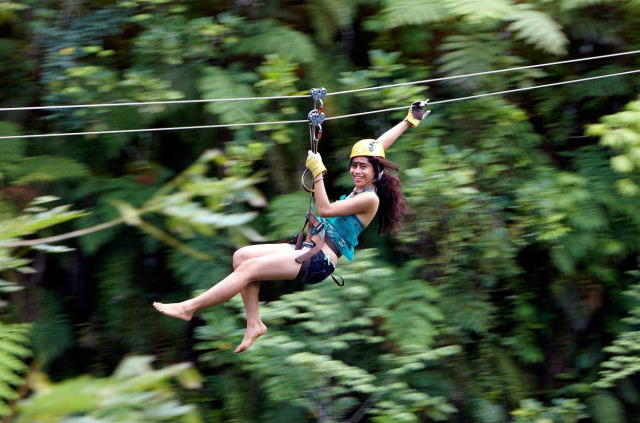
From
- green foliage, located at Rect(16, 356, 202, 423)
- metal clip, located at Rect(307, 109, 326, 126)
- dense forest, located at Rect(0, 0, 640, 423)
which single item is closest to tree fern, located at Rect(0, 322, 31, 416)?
dense forest, located at Rect(0, 0, 640, 423)

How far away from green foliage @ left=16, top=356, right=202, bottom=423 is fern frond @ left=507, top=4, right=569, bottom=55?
4.42 m

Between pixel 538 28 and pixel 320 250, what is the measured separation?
2.42 metres

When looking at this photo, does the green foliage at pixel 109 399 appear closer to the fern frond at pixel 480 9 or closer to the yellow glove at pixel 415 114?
the yellow glove at pixel 415 114

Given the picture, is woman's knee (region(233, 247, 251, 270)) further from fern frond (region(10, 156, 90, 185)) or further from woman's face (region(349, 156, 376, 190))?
fern frond (region(10, 156, 90, 185))

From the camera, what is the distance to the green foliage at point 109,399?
1.43 meters

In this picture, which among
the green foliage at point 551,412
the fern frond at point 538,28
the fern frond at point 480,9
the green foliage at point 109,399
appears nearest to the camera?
the green foliage at point 109,399

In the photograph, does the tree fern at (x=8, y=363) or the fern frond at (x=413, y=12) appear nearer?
the tree fern at (x=8, y=363)

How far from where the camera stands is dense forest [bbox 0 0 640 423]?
5.64 meters

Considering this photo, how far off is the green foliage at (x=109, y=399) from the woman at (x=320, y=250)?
93.9 inches

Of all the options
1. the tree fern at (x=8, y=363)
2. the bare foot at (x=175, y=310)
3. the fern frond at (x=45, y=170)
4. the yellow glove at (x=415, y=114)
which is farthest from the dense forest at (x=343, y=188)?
A: the bare foot at (x=175, y=310)

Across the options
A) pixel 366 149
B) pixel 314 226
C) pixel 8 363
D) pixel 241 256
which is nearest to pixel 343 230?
pixel 314 226

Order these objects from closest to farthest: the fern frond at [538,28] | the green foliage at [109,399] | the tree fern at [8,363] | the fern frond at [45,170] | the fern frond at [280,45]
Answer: the green foliage at [109,399] < the tree fern at [8,363] < the fern frond at [538,28] < the fern frond at [45,170] < the fern frond at [280,45]

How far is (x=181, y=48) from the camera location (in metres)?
5.79

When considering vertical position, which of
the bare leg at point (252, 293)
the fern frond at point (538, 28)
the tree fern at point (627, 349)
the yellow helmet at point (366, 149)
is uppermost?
the fern frond at point (538, 28)
